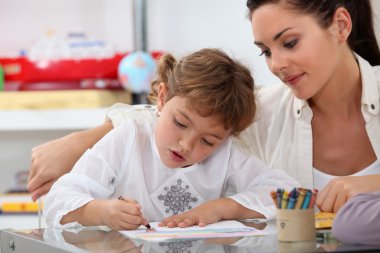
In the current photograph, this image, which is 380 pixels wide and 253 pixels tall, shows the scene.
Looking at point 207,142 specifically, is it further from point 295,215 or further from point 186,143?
point 295,215

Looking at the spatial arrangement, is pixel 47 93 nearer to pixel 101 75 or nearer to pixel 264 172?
pixel 101 75

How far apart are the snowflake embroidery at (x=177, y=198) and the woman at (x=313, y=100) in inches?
8.3

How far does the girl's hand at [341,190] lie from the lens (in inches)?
54.8

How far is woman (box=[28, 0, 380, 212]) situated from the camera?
1640 millimetres

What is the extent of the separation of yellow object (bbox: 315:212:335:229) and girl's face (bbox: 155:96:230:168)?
279 mm

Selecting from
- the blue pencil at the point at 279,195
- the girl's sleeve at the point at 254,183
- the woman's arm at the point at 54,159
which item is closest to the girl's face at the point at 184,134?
the girl's sleeve at the point at 254,183

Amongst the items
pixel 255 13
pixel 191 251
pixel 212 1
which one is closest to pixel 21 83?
pixel 212 1

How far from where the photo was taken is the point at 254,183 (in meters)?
1.58

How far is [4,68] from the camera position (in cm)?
315

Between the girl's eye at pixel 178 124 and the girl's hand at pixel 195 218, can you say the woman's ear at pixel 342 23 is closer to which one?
the girl's eye at pixel 178 124

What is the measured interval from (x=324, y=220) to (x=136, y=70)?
1782 mm

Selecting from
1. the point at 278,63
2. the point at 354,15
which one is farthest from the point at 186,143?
the point at 354,15

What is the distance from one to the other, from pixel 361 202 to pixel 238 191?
0.64m

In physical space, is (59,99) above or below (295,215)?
below
